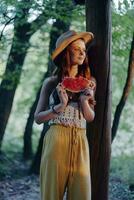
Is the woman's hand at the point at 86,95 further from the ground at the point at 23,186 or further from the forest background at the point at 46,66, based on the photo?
the ground at the point at 23,186

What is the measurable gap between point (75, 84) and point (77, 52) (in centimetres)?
28

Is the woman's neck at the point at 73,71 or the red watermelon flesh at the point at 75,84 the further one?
the woman's neck at the point at 73,71

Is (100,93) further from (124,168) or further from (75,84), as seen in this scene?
(124,168)

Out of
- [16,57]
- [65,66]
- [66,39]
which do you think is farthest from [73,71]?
[16,57]

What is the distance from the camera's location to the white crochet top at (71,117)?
332 centimetres

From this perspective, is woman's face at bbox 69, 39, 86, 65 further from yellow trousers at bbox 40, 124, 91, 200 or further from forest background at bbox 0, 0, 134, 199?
forest background at bbox 0, 0, 134, 199

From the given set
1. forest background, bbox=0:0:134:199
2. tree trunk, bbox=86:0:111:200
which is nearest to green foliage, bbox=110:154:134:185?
forest background, bbox=0:0:134:199

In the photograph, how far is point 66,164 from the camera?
330 centimetres

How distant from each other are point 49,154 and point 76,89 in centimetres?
56

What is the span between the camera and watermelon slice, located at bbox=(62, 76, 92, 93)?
3316mm

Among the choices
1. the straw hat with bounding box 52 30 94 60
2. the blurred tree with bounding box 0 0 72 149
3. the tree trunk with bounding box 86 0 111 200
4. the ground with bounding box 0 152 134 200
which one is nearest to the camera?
the straw hat with bounding box 52 30 94 60

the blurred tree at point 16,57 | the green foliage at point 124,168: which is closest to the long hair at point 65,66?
the blurred tree at point 16,57

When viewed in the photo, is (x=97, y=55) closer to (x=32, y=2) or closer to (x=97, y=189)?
(x=97, y=189)

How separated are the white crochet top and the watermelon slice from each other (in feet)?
0.38
